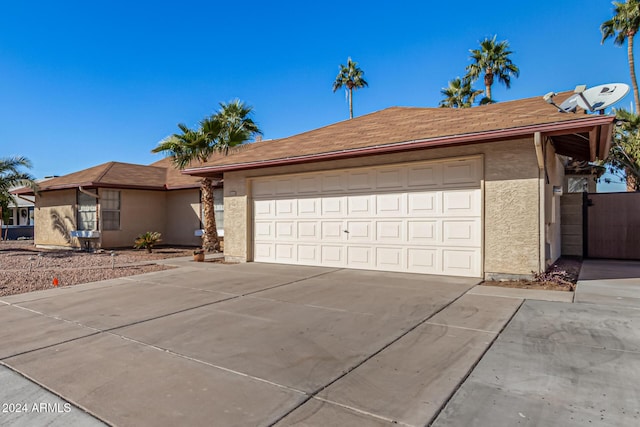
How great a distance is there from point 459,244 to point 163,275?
7.45 metres

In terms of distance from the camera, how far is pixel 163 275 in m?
9.53

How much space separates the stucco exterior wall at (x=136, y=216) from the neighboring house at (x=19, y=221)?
42.7 feet

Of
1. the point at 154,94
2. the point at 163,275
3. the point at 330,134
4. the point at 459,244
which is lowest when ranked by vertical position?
the point at 163,275

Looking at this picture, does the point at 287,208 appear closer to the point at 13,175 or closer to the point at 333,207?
the point at 333,207

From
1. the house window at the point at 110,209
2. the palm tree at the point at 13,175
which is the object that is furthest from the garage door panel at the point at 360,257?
the palm tree at the point at 13,175

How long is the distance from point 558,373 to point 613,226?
10.2 metres

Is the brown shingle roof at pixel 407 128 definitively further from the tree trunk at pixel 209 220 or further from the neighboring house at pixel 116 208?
the neighboring house at pixel 116 208

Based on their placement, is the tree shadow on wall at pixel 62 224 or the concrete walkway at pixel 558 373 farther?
the tree shadow on wall at pixel 62 224

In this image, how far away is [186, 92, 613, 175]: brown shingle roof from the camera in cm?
752

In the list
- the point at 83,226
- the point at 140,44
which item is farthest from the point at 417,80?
the point at 83,226

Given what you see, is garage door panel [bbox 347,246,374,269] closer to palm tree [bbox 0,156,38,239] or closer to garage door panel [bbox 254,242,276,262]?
garage door panel [bbox 254,242,276,262]

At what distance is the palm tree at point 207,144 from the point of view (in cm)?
1432

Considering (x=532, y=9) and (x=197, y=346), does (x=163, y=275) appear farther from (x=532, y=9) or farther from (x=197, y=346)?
(x=532, y=9)

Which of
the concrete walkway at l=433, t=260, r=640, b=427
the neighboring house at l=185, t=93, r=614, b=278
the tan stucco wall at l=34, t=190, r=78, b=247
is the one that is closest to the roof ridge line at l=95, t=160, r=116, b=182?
the tan stucco wall at l=34, t=190, r=78, b=247
